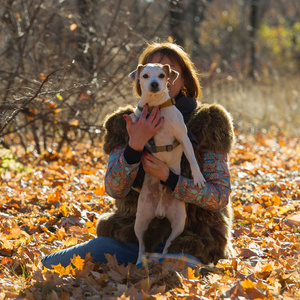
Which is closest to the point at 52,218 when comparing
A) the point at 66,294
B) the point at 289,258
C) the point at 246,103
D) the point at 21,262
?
the point at 21,262

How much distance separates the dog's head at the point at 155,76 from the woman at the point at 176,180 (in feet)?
0.52

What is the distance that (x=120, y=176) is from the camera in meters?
3.08

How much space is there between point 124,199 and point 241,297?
4.00 ft

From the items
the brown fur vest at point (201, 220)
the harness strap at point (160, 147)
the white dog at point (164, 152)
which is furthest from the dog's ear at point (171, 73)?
the harness strap at point (160, 147)

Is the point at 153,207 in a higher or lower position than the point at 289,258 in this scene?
higher

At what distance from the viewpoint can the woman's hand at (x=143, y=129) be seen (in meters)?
2.99

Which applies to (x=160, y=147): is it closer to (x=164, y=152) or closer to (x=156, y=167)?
(x=164, y=152)

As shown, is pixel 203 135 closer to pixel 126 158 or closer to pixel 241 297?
pixel 126 158

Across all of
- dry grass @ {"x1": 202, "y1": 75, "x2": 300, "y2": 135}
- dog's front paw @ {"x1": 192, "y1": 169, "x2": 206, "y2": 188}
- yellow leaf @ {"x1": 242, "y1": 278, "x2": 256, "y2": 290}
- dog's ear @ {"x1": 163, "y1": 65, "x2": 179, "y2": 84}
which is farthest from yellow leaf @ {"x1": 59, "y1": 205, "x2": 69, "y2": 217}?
dry grass @ {"x1": 202, "y1": 75, "x2": 300, "y2": 135}

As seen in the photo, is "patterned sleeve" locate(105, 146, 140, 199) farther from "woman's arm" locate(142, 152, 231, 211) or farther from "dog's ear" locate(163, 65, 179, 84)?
"dog's ear" locate(163, 65, 179, 84)

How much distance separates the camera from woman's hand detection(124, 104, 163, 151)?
2.99 metres

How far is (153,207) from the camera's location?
3143 mm

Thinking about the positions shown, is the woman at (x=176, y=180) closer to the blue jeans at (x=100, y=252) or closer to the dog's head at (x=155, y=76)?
the blue jeans at (x=100, y=252)

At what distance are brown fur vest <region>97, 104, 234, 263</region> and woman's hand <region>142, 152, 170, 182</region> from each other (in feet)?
0.78
